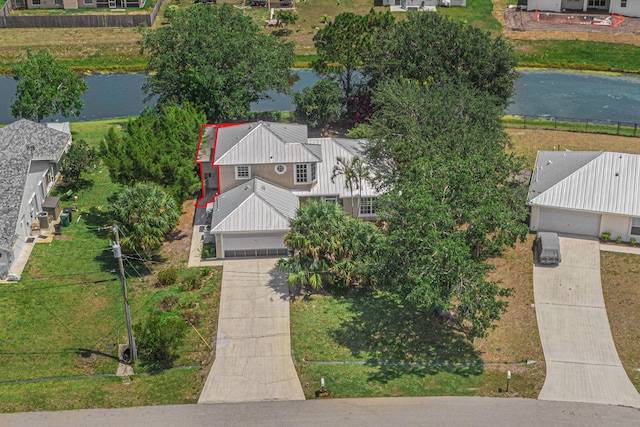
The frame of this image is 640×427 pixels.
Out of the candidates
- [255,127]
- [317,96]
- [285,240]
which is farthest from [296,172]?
[317,96]

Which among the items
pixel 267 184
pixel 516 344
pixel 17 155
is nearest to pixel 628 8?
pixel 267 184

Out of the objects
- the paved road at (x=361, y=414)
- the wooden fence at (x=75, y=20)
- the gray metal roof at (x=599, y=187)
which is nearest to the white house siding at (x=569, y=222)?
the gray metal roof at (x=599, y=187)

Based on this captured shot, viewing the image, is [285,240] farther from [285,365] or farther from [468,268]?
[468,268]

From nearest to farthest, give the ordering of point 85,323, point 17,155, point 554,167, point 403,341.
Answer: point 403,341, point 85,323, point 554,167, point 17,155

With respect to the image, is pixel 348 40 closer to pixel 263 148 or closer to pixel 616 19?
pixel 263 148

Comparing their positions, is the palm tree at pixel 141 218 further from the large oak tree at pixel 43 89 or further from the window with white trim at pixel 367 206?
the large oak tree at pixel 43 89

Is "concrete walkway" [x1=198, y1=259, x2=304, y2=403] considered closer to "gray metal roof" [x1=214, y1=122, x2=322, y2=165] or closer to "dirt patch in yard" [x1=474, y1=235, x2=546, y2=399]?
"gray metal roof" [x1=214, y1=122, x2=322, y2=165]
